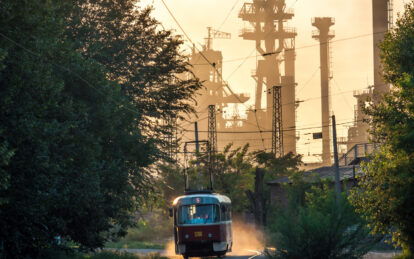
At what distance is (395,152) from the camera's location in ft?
73.9

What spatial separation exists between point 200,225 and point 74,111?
10426 mm

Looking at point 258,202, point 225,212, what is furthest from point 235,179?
point 225,212

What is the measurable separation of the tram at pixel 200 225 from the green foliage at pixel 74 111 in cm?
293

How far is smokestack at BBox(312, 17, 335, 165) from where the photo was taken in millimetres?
140750

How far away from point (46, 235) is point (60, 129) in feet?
9.90

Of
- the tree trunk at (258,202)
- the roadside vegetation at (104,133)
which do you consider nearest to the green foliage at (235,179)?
the tree trunk at (258,202)

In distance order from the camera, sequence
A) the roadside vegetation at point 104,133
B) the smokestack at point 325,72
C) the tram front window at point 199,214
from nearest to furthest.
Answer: the roadside vegetation at point 104,133 → the tram front window at point 199,214 → the smokestack at point 325,72

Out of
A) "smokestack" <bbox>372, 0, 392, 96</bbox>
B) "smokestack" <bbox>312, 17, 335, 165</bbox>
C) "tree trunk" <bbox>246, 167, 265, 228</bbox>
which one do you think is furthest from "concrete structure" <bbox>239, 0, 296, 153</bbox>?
"tree trunk" <bbox>246, 167, 265, 228</bbox>

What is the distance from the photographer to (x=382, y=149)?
78.2 feet

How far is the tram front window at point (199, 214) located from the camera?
3108 cm

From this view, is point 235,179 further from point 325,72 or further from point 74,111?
point 325,72

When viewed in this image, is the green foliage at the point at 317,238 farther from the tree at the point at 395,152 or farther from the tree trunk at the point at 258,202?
the tree trunk at the point at 258,202

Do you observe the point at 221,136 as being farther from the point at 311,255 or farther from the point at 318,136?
the point at 311,255

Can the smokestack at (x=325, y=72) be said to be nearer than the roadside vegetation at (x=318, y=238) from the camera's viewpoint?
No
